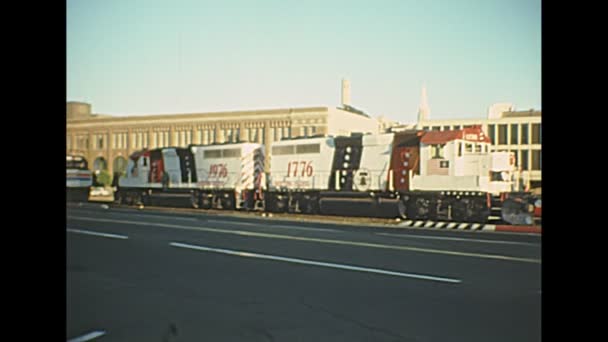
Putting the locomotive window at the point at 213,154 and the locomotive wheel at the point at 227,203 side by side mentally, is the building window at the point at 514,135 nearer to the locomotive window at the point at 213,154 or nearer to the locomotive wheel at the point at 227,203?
the locomotive window at the point at 213,154

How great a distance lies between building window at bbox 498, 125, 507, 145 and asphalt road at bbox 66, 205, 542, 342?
29.8 metres

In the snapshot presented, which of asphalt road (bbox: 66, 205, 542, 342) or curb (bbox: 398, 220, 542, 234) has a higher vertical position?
asphalt road (bbox: 66, 205, 542, 342)

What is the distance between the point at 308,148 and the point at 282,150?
1.56 m

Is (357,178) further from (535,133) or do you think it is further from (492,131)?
(492,131)

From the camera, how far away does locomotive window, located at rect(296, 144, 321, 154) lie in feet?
78.2

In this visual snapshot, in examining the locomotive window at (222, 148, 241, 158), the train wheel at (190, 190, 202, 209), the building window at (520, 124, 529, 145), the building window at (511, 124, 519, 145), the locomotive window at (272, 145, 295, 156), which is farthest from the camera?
the building window at (511, 124, 519, 145)

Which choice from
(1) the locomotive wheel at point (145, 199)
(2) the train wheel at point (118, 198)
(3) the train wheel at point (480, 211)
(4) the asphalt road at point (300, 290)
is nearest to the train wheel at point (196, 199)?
(1) the locomotive wheel at point (145, 199)

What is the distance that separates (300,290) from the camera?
279 inches

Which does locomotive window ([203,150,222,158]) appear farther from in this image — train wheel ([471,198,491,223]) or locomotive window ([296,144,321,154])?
train wheel ([471,198,491,223])

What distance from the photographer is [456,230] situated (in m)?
17.7

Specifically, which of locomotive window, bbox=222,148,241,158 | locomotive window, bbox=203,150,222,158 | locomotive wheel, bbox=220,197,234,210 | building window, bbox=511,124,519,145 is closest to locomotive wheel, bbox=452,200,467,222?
locomotive wheel, bbox=220,197,234,210

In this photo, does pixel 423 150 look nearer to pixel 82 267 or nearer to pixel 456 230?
pixel 456 230

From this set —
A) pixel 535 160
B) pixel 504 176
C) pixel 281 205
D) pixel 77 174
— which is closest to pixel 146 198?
pixel 77 174
